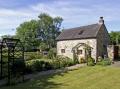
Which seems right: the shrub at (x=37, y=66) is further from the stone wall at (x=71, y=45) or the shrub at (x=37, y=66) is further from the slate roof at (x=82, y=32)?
the slate roof at (x=82, y=32)

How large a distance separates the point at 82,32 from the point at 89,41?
10.2 ft

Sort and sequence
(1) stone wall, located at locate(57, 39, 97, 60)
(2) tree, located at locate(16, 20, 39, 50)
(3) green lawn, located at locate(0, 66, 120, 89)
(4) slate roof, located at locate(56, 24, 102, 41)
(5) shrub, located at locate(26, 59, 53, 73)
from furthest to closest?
(2) tree, located at locate(16, 20, 39, 50), (4) slate roof, located at locate(56, 24, 102, 41), (1) stone wall, located at locate(57, 39, 97, 60), (5) shrub, located at locate(26, 59, 53, 73), (3) green lawn, located at locate(0, 66, 120, 89)

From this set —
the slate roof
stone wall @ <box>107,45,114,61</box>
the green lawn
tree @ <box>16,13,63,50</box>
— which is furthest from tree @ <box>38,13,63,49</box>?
the green lawn

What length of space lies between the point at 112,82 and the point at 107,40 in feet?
66.8

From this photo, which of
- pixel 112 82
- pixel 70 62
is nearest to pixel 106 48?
pixel 70 62

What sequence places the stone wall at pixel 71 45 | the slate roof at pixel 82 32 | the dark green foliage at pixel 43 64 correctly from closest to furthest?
the dark green foliage at pixel 43 64 < the stone wall at pixel 71 45 < the slate roof at pixel 82 32

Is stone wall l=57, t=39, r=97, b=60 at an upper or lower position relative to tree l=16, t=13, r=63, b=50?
lower

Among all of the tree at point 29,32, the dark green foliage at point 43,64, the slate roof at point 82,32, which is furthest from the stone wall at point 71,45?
the tree at point 29,32

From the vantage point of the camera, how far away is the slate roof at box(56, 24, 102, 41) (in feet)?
124

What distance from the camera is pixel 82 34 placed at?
39906 millimetres

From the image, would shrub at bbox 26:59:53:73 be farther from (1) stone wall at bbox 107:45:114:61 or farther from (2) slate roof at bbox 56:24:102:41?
(1) stone wall at bbox 107:45:114:61

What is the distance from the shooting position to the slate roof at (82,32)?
124ft

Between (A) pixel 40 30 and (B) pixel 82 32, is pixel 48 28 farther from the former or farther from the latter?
(B) pixel 82 32

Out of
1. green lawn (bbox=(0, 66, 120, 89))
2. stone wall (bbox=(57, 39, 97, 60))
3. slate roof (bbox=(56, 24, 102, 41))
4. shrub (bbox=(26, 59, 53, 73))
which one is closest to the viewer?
green lawn (bbox=(0, 66, 120, 89))
